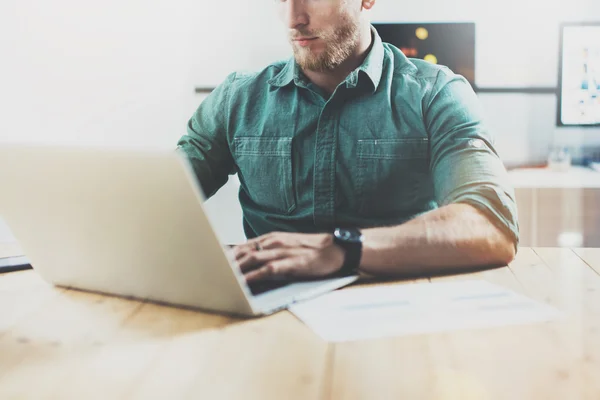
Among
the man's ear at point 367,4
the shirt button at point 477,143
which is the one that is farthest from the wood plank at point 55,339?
the man's ear at point 367,4

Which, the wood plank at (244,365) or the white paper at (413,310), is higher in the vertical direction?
the wood plank at (244,365)

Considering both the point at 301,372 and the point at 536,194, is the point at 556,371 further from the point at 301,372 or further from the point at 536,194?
the point at 536,194

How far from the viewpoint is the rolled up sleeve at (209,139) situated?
59.1 inches

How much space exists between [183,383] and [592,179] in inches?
99.0

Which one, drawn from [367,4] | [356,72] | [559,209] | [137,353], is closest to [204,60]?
[367,4]

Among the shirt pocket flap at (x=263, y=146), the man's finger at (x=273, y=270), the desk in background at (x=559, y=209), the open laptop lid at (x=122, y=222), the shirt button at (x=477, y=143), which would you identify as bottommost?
the desk in background at (x=559, y=209)

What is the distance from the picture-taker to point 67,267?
0.83m

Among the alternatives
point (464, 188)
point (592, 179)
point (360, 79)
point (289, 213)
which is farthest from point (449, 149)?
point (592, 179)

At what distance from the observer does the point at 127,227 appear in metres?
0.69

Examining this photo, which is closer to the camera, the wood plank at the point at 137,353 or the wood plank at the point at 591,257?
the wood plank at the point at 137,353

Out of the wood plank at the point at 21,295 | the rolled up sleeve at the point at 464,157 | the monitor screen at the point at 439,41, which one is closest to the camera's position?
the wood plank at the point at 21,295

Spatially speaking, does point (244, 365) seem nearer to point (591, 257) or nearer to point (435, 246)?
point (435, 246)

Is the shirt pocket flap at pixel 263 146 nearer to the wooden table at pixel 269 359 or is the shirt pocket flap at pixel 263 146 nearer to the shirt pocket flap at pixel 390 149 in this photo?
the shirt pocket flap at pixel 390 149

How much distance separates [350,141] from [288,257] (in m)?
0.59
